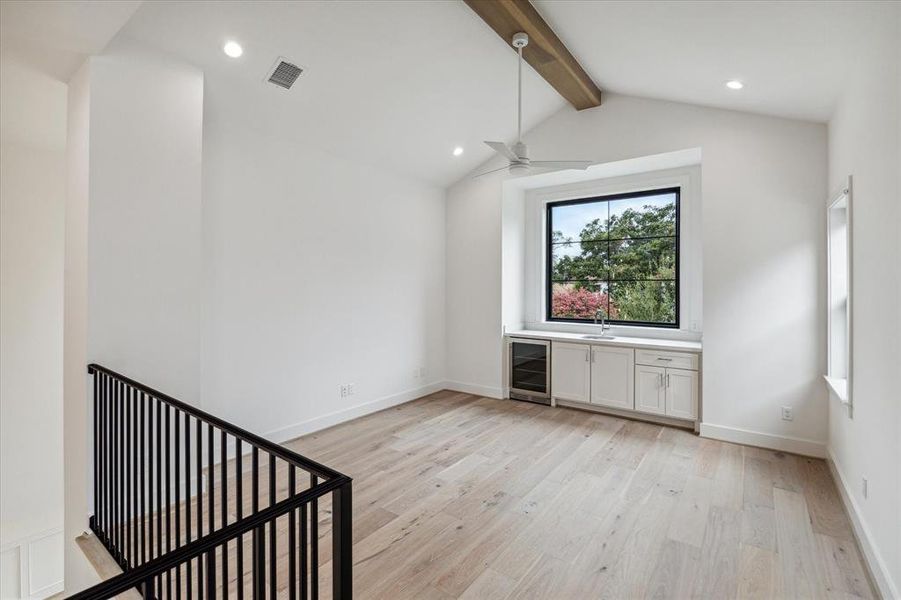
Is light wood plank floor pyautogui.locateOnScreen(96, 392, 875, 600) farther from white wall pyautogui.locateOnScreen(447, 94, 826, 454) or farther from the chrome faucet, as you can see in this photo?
the chrome faucet

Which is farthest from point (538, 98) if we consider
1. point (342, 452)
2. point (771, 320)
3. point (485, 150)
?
point (342, 452)

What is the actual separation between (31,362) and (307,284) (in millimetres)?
2459

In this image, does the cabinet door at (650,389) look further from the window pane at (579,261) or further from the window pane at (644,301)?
the window pane at (579,261)

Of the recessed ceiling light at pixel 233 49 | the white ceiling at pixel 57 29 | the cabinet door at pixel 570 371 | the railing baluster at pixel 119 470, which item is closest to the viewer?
the white ceiling at pixel 57 29

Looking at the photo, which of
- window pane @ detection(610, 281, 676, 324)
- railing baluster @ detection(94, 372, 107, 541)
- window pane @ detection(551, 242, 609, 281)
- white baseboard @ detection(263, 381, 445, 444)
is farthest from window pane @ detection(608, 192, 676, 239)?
railing baluster @ detection(94, 372, 107, 541)

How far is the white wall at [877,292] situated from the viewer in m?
2.07

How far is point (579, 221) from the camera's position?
231 inches

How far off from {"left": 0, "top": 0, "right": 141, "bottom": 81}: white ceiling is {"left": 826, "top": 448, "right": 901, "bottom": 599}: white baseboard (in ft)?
14.7

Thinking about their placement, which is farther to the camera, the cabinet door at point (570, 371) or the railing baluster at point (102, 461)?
the cabinet door at point (570, 371)

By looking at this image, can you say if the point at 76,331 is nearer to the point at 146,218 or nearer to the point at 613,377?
Answer: the point at 146,218

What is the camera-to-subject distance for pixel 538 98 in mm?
4738

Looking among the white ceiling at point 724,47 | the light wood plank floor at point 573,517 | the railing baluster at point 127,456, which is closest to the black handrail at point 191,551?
the light wood plank floor at point 573,517

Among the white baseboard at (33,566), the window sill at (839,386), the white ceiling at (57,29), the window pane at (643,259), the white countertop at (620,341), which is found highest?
the white ceiling at (57,29)

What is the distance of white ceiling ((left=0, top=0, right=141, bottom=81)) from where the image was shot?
2.24m
